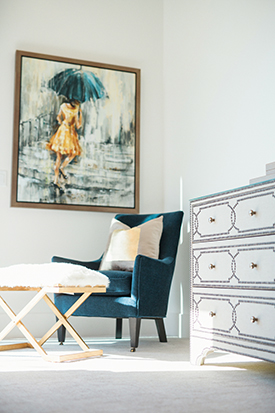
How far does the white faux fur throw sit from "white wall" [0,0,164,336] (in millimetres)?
1250

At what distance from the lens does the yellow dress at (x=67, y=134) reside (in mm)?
4258

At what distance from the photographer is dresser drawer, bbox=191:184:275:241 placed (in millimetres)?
2174

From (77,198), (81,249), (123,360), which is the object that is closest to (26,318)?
(81,249)

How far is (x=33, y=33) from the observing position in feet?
14.1

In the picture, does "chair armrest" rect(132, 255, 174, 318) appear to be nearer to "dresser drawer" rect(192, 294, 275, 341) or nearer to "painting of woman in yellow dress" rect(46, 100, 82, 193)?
"dresser drawer" rect(192, 294, 275, 341)

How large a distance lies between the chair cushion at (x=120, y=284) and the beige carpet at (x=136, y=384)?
1.36ft

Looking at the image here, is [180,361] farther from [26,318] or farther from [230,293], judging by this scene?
[26,318]

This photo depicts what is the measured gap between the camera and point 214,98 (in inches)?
147

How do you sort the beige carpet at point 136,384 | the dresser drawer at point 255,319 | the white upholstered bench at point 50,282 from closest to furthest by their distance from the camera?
the beige carpet at point 136,384 < the dresser drawer at point 255,319 < the white upholstered bench at point 50,282

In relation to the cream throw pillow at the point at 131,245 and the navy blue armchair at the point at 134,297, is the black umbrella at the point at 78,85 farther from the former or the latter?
the navy blue armchair at the point at 134,297

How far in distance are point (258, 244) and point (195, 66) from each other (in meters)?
2.37

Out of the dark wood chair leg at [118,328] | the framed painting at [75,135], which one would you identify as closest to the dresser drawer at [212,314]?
the dark wood chair leg at [118,328]

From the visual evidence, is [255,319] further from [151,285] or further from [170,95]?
[170,95]

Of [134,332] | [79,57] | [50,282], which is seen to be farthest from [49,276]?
[79,57]
